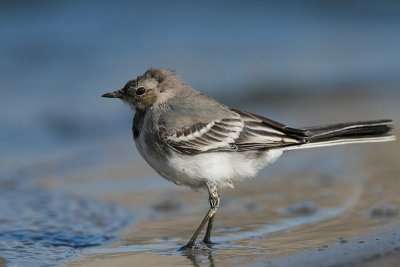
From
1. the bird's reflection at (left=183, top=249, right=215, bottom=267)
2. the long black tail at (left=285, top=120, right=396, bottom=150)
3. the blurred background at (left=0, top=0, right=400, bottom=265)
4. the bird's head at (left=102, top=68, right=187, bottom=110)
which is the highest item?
the blurred background at (left=0, top=0, right=400, bottom=265)

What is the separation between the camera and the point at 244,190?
34.0 feet

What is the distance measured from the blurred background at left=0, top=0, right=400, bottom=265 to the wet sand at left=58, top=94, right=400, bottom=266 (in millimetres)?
567

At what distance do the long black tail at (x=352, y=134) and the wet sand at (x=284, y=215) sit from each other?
0.79m

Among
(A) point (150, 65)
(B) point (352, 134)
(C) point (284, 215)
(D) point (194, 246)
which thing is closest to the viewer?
(D) point (194, 246)

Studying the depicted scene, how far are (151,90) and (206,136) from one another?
29.7 inches

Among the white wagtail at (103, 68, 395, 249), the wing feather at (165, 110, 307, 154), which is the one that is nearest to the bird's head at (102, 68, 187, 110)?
the white wagtail at (103, 68, 395, 249)

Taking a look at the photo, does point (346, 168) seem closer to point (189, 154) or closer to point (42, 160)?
point (189, 154)

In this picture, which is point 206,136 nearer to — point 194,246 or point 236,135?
point 236,135

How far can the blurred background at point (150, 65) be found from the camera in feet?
42.0

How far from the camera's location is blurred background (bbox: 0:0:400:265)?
12789 millimetres

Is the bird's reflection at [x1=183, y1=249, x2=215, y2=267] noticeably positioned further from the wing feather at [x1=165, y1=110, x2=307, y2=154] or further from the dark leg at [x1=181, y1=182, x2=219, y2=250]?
the wing feather at [x1=165, y1=110, x2=307, y2=154]

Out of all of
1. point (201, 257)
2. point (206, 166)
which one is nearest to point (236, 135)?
point (206, 166)

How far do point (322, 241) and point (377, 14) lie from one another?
14.9 metres

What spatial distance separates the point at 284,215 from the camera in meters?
9.05
